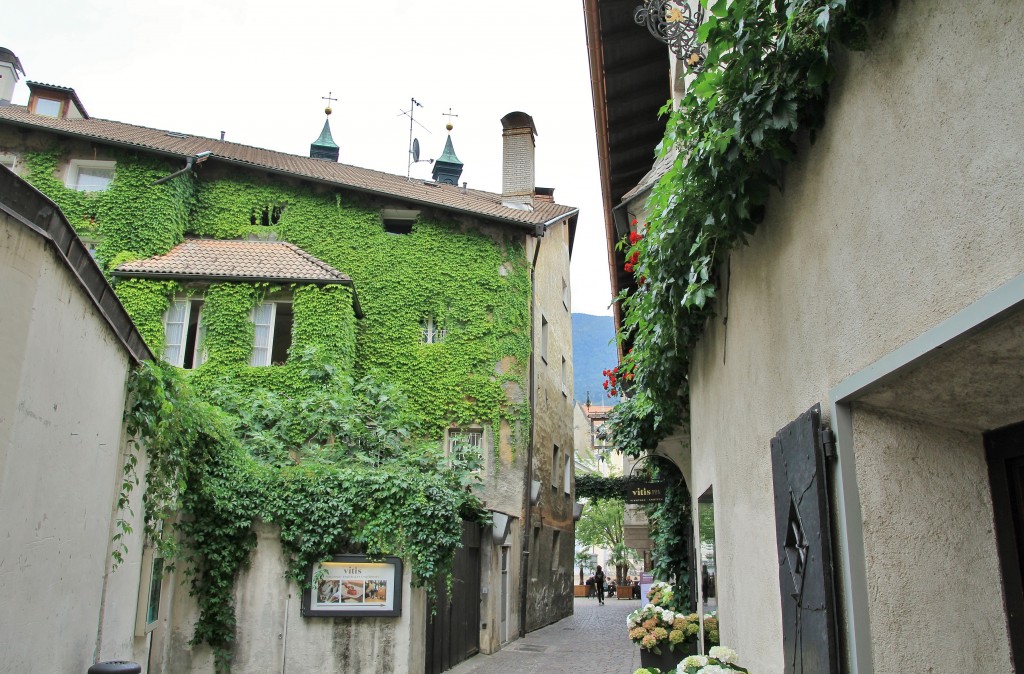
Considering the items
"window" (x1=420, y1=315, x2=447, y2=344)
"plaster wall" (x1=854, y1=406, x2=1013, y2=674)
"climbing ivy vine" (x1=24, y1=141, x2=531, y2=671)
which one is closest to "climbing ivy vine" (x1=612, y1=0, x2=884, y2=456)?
"plaster wall" (x1=854, y1=406, x2=1013, y2=674)

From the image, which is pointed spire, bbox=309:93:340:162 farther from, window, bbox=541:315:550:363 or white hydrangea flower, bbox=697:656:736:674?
white hydrangea flower, bbox=697:656:736:674

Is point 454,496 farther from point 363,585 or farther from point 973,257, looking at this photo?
point 973,257

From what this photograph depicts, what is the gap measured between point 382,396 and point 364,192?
6172 mm

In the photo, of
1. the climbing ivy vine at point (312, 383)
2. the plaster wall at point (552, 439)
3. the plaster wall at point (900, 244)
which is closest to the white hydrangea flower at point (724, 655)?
the plaster wall at point (900, 244)

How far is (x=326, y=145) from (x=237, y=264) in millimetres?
15272

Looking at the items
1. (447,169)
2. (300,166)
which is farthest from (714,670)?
(447,169)

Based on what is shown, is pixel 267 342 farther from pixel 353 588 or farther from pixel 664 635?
pixel 664 635

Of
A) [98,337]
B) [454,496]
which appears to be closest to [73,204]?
Result: [454,496]

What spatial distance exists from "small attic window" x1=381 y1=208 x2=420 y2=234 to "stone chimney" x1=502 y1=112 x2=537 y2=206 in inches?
178

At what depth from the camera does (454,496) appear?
12.6 meters

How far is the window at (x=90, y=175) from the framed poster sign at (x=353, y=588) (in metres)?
12.9

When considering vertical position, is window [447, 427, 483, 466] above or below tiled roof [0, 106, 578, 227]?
below

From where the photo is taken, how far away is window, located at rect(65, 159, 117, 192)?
2039 centimetres

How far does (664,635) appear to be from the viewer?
9.62 metres
